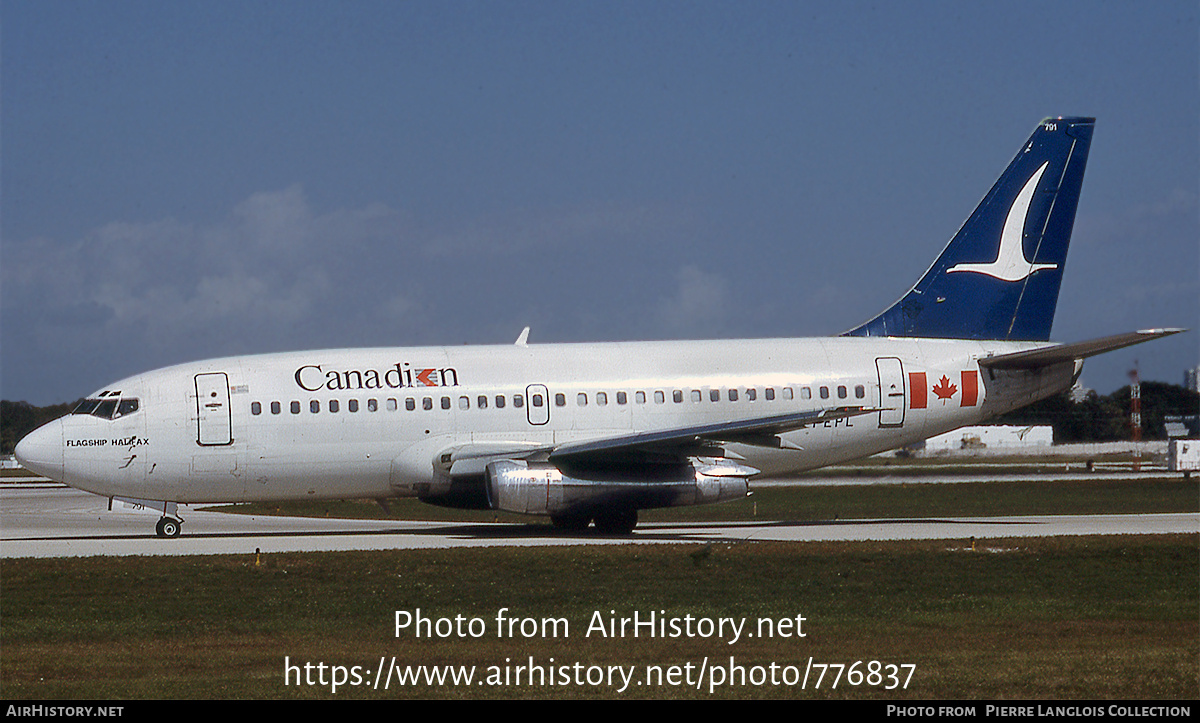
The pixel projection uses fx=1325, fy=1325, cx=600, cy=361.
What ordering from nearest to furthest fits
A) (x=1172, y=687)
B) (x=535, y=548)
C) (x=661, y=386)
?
(x=1172, y=687) → (x=535, y=548) → (x=661, y=386)

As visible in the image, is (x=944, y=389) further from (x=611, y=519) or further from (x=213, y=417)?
(x=213, y=417)

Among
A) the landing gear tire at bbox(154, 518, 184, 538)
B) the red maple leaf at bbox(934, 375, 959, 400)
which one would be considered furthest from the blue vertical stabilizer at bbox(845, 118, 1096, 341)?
the landing gear tire at bbox(154, 518, 184, 538)

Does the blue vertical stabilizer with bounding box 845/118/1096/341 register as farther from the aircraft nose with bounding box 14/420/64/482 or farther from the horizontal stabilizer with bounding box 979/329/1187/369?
the aircraft nose with bounding box 14/420/64/482

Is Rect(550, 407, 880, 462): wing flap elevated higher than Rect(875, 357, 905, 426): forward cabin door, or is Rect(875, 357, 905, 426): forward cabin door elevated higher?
Rect(875, 357, 905, 426): forward cabin door

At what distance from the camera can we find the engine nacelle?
26359 millimetres

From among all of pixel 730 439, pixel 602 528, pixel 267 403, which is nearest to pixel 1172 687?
pixel 730 439

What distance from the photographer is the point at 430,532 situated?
29.8m

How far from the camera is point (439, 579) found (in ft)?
65.8

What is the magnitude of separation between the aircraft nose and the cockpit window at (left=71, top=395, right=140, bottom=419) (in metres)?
0.68

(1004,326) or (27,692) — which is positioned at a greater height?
(1004,326)

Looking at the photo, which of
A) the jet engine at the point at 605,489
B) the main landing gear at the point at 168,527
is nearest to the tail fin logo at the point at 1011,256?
the jet engine at the point at 605,489

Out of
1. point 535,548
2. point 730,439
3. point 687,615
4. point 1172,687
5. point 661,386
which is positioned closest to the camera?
point 1172,687
